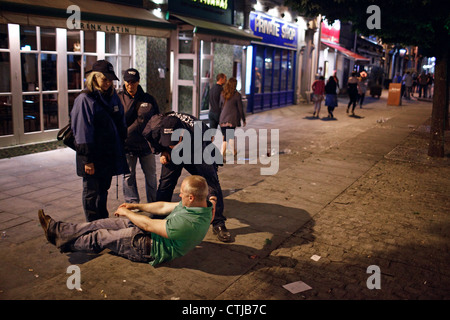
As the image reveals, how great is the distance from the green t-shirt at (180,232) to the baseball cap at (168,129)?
741 millimetres

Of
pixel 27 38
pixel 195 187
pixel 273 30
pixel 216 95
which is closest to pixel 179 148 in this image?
pixel 195 187

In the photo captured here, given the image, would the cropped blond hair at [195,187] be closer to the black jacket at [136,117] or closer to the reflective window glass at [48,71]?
the black jacket at [136,117]

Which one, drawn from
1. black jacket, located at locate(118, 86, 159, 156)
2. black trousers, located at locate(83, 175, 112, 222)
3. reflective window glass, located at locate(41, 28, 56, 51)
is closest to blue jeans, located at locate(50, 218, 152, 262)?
black trousers, located at locate(83, 175, 112, 222)

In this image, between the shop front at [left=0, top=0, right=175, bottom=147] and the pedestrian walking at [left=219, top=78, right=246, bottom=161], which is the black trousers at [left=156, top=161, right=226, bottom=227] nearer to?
the pedestrian walking at [left=219, top=78, right=246, bottom=161]

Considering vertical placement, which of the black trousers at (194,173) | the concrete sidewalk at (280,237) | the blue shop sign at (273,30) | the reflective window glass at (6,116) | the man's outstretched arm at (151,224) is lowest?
the concrete sidewalk at (280,237)

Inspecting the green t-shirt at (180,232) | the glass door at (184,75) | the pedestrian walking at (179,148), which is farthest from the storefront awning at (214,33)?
the green t-shirt at (180,232)

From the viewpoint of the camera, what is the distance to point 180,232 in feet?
12.8

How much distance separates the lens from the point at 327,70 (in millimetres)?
27609

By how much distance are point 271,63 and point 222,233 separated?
15.7 metres

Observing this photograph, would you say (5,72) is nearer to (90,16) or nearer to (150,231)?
(90,16)

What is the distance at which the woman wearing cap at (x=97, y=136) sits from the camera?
4.41m

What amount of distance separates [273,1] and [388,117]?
22.6 ft

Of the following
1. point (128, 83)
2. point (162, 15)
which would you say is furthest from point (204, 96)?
point (128, 83)

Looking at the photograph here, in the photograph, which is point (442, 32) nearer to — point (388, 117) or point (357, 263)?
point (357, 263)
